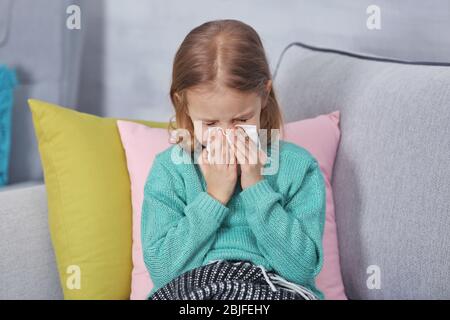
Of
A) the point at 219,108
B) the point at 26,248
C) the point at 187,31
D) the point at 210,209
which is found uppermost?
the point at 187,31

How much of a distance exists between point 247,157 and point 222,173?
0.16 feet

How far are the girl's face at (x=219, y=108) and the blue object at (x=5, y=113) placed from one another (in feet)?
1.93

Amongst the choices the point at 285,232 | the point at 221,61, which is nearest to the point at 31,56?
the point at 221,61

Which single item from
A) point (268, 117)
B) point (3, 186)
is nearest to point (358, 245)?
point (268, 117)

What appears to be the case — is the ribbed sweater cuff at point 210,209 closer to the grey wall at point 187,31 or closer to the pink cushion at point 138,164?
the pink cushion at point 138,164

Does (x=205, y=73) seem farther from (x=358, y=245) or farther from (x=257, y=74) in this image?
(x=358, y=245)

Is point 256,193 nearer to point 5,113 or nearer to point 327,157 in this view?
point 327,157

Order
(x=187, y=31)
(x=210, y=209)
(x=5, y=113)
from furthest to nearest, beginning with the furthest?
(x=187, y=31) < (x=5, y=113) < (x=210, y=209)

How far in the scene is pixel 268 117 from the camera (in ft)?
3.80

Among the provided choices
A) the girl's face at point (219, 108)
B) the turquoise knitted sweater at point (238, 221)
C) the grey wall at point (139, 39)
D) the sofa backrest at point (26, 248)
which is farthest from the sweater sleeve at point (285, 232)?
the grey wall at point (139, 39)

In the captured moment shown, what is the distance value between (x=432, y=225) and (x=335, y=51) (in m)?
0.49

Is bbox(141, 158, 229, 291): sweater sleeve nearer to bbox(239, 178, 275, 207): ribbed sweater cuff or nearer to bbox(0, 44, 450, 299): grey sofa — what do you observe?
bbox(239, 178, 275, 207): ribbed sweater cuff

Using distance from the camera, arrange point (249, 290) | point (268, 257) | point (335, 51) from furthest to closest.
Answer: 1. point (335, 51)
2. point (268, 257)
3. point (249, 290)

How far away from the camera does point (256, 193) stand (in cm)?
104
